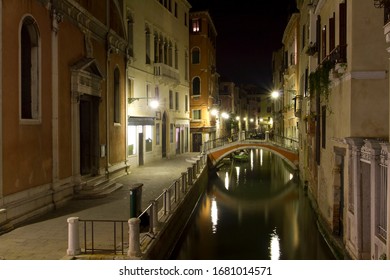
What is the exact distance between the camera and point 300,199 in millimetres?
21562

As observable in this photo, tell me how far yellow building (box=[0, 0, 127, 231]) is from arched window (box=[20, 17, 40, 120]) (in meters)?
0.02

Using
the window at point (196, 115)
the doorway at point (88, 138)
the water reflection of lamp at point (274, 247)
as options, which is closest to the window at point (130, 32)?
the doorway at point (88, 138)

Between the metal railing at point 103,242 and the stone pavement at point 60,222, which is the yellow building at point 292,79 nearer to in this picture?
the stone pavement at point 60,222

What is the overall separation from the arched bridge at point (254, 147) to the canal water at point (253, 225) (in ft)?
4.50

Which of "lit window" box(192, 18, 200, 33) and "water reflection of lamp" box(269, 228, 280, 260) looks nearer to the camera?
"water reflection of lamp" box(269, 228, 280, 260)

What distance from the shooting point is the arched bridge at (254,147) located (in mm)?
28047

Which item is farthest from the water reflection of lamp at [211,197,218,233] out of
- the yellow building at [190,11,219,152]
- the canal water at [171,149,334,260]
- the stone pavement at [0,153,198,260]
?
the yellow building at [190,11,219,152]

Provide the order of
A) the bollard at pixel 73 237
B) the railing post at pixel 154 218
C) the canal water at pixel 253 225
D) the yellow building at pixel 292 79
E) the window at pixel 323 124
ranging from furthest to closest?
1. the yellow building at pixel 292 79
2. the window at pixel 323 124
3. the canal water at pixel 253 225
4. the railing post at pixel 154 218
5. the bollard at pixel 73 237

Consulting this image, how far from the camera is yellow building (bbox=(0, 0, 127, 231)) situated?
1023 centimetres

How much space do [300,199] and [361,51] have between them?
41.8ft

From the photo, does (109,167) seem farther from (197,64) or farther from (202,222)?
(197,64)

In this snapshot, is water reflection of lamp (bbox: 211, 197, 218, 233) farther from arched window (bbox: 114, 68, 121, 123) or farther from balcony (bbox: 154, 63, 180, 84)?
balcony (bbox: 154, 63, 180, 84)
